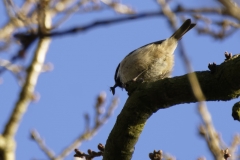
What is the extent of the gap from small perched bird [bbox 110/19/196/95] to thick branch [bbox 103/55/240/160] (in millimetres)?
2451

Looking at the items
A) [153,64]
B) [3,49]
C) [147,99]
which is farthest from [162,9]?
[153,64]

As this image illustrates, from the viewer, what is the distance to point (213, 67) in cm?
273

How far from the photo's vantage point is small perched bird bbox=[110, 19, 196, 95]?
5.66 metres

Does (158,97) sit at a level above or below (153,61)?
below

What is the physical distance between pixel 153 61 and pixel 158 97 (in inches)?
110

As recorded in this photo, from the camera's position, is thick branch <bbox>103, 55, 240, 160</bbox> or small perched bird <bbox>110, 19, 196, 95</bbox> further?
small perched bird <bbox>110, 19, 196, 95</bbox>

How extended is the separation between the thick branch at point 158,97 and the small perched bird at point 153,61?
245cm

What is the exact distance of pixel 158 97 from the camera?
2926 millimetres

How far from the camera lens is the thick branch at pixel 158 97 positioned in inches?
106

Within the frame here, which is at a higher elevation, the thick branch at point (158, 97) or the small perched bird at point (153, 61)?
the small perched bird at point (153, 61)

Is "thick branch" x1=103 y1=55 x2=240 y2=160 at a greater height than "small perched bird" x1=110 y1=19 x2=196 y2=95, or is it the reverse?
"small perched bird" x1=110 y1=19 x2=196 y2=95

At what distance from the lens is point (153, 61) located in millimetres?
5684

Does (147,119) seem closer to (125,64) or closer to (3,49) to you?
(3,49)

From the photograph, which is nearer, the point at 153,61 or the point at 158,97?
the point at 158,97
